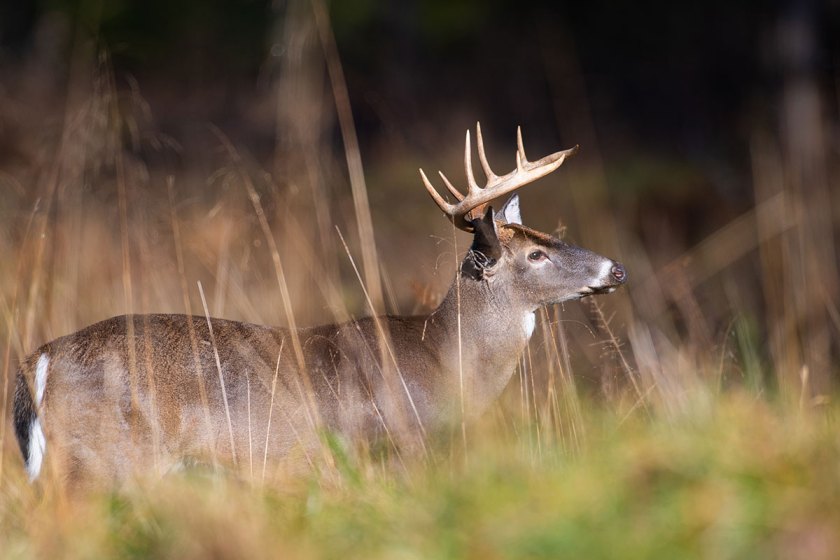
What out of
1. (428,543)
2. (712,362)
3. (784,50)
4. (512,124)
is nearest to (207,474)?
(428,543)

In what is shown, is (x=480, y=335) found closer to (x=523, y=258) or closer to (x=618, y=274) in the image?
(x=523, y=258)

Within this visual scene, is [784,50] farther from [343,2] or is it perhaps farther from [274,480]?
[343,2]

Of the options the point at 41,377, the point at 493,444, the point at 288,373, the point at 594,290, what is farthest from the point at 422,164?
the point at 493,444

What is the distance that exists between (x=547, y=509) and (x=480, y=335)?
2160 millimetres

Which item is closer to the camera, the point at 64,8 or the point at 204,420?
the point at 204,420

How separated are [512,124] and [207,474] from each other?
44.9ft

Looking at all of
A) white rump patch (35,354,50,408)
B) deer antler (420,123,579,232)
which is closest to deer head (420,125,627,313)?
deer antler (420,123,579,232)

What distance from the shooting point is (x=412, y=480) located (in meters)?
3.84

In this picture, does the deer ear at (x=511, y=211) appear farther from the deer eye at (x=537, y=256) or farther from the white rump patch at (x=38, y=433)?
the white rump patch at (x=38, y=433)

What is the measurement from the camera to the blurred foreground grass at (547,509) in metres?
2.95

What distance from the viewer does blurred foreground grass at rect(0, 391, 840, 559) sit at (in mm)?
2949

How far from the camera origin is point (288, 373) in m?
4.87

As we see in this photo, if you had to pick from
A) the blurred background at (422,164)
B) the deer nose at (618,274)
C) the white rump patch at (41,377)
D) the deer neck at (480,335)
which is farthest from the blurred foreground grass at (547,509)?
the deer nose at (618,274)

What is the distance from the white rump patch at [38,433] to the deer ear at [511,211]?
2105mm
